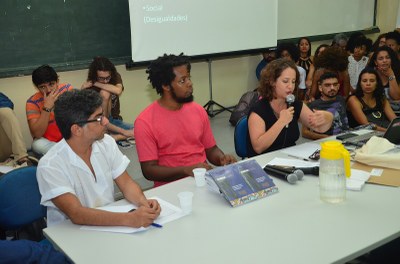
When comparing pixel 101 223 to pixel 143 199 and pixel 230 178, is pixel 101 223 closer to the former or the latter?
pixel 143 199

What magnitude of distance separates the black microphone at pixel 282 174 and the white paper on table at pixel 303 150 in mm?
302

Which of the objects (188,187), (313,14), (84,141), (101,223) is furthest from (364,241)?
(313,14)

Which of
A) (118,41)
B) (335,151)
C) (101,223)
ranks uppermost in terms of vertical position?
(118,41)

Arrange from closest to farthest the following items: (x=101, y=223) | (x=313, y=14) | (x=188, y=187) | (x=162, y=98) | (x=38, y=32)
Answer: (x=101, y=223) < (x=188, y=187) < (x=162, y=98) < (x=38, y=32) < (x=313, y=14)

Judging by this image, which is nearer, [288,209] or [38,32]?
[288,209]

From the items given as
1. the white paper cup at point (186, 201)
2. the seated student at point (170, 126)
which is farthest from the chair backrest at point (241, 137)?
the white paper cup at point (186, 201)

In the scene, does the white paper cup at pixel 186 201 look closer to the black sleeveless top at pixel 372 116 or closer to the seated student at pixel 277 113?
the seated student at pixel 277 113

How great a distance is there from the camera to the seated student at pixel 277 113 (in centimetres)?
266

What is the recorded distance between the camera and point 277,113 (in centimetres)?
275

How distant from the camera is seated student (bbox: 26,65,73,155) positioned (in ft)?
12.4

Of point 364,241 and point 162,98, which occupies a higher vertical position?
point 162,98

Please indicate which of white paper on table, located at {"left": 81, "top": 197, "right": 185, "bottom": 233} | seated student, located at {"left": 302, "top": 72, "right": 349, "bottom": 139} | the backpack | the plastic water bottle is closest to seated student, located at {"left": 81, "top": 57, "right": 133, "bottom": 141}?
the backpack

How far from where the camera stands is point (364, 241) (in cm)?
152

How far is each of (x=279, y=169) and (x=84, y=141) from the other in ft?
3.22
